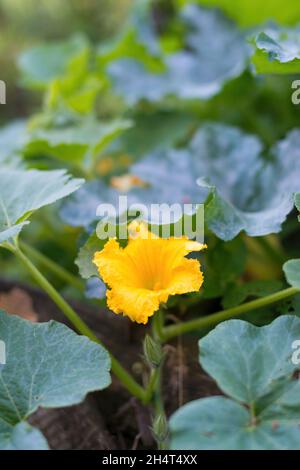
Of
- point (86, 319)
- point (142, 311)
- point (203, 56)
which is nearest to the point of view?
point (142, 311)

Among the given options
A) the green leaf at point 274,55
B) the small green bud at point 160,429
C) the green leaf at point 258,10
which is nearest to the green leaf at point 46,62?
the green leaf at point 258,10

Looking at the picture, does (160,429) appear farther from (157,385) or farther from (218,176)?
(218,176)

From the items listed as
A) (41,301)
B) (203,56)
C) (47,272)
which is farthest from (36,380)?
(203,56)

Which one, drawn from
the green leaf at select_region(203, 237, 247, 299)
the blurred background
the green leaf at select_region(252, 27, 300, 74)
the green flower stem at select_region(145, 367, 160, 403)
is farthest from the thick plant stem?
the blurred background

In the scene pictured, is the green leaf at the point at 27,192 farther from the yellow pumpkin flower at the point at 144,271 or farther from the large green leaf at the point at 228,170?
the large green leaf at the point at 228,170

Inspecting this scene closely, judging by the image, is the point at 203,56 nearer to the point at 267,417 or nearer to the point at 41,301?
the point at 41,301

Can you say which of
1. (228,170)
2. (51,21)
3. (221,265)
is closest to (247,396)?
(221,265)
